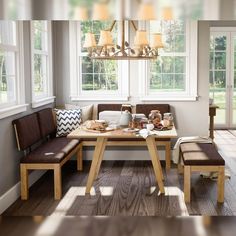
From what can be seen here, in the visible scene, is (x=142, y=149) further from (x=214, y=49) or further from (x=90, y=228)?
(x=90, y=228)

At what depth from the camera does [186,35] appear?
6176 millimetres

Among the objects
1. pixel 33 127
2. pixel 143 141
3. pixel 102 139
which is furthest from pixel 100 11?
pixel 143 141

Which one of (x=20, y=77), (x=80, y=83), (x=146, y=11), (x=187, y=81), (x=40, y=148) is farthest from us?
(x=80, y=83)

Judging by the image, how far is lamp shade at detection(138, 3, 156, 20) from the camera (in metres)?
0.51

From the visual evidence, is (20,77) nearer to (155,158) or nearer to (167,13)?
(155,158)

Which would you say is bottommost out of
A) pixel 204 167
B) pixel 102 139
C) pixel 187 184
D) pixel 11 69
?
pixel 187 184

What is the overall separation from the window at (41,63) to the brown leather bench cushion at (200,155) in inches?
82.6

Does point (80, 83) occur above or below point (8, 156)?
above

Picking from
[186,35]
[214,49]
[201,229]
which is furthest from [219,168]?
[214,49]

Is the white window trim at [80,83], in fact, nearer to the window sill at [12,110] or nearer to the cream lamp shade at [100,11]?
the window sill at [12,110]

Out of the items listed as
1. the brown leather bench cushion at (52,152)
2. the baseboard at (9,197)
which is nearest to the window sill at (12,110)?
the brown leather bench cushion at (52,152)

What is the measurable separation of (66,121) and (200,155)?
2314 mm

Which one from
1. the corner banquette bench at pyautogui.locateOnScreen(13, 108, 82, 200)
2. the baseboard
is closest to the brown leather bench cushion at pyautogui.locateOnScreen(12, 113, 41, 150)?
the corner banquette bench at pyautogui.locateOnScreen(13, 108, 82, 200)

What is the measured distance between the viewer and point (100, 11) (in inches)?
20.8
